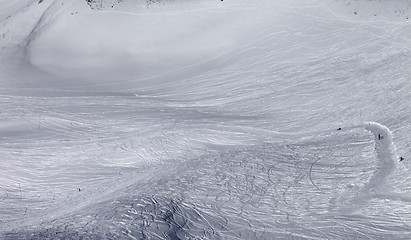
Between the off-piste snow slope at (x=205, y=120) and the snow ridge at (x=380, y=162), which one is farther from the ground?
the off-piste snow slope at (x=205, y=120)

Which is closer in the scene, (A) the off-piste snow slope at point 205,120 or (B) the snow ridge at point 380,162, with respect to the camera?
(A) the off-piste snow slope at point 205,120

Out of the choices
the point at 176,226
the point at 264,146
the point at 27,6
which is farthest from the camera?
the point at 27,6

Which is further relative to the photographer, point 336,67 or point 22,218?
point 336,67

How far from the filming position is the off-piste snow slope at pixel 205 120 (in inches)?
698

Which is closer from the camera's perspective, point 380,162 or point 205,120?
point 380,162

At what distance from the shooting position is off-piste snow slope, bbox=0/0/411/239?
58.2 feet

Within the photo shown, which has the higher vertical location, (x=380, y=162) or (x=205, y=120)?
(x=205, y=120)

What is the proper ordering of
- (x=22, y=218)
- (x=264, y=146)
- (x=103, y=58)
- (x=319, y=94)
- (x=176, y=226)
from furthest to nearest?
(x=103, y=58)
(x=319, y=94)
(x=264, y=146)
(x=22, y=218)
(x=176, y=226)

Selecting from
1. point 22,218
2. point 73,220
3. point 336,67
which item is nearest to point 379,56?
point 336,67

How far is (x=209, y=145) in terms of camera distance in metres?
20.3

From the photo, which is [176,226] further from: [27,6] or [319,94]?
[27,6]

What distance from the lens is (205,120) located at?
2122 cm

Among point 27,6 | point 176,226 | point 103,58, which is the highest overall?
point 27,6

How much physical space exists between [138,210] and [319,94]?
823 cm
